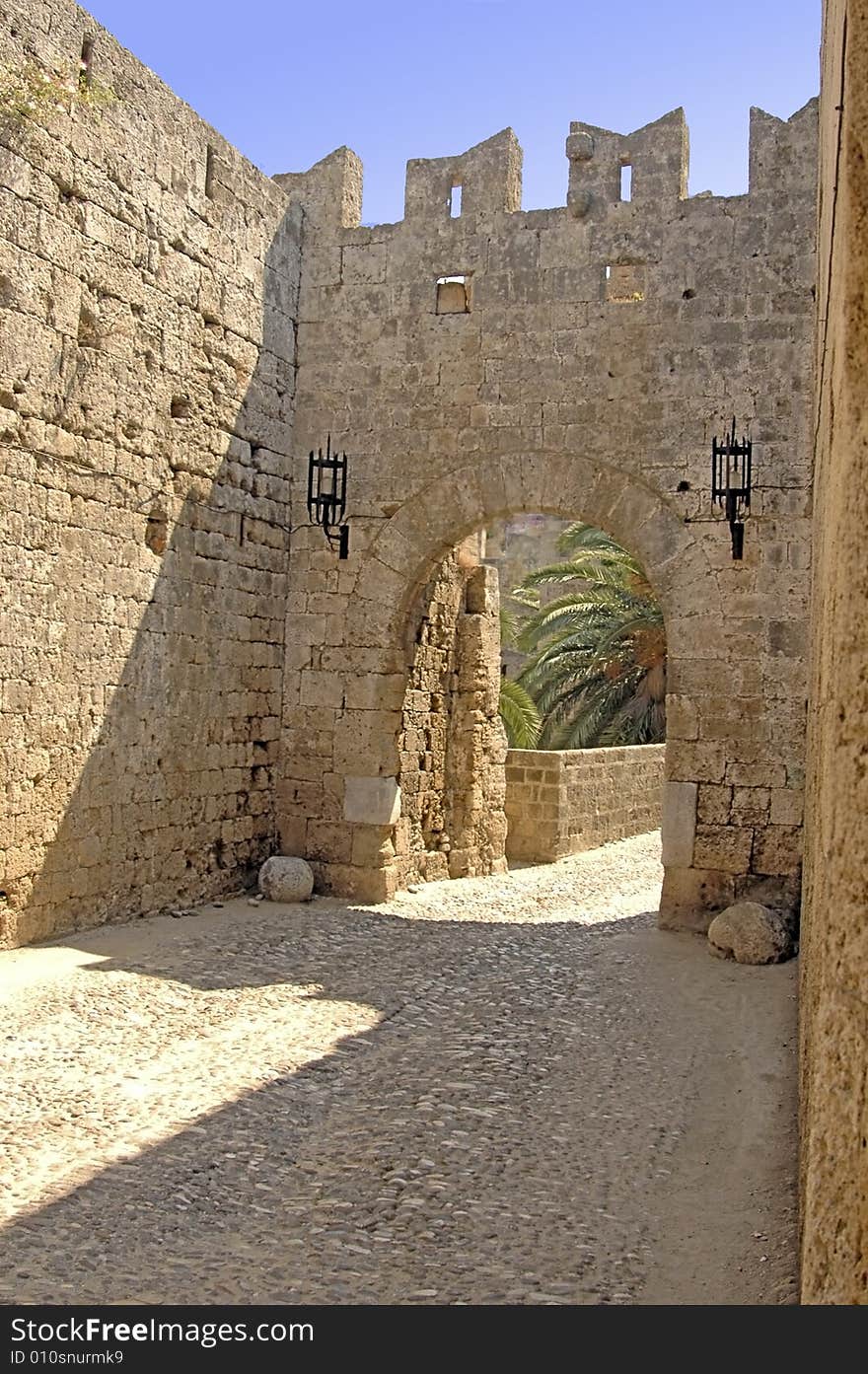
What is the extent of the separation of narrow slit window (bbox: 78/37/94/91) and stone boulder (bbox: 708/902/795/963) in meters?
6.12

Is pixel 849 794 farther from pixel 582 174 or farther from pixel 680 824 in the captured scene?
pixel 582 174

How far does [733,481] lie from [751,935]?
2.95 metres

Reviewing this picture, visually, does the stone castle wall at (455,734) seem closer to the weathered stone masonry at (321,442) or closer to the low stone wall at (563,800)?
the weathered stone masonry at (321,442)

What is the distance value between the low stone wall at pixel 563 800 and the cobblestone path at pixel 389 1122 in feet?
14.7

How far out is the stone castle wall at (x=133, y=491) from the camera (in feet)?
20.8

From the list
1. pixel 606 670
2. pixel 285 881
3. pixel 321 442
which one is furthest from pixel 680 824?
pixel 606 670

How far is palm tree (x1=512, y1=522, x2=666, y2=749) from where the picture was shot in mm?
15484

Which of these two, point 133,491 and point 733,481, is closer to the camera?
point 133,491

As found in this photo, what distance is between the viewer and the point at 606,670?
51.9ft

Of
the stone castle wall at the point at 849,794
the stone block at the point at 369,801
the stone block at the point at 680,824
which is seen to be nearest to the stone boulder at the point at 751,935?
the stone block at the point at 680,824
